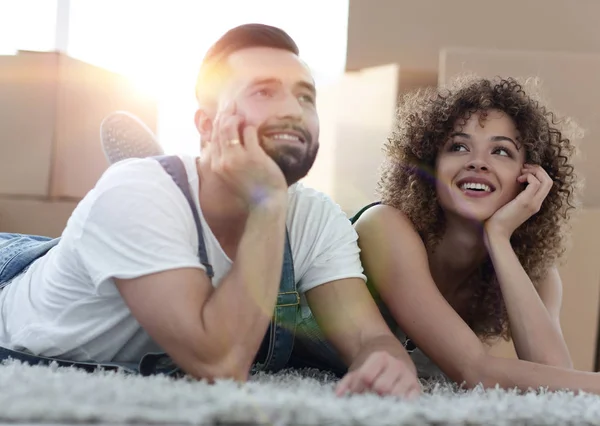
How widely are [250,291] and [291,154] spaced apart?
220 mm

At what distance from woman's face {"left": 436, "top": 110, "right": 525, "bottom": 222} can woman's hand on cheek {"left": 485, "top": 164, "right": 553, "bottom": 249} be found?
0.02 metres

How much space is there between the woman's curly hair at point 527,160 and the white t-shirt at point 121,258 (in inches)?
10.9

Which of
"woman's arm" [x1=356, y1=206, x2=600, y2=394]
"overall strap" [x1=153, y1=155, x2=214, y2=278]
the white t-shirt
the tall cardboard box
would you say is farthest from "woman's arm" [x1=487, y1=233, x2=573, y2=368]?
the tall cardboard box

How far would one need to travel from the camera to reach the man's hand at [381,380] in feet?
2.18

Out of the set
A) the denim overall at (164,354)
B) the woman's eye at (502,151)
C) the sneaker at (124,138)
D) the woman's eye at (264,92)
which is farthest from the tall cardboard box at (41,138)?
the woman's eye at (502,151)

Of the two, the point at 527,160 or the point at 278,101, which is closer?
the point at 278,101

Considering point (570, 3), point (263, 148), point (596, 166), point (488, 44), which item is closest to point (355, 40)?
point (488, 44)

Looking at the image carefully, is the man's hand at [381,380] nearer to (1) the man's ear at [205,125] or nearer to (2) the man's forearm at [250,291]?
(2) the man's forearm at [250,291]

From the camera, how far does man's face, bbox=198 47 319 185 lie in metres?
0.84

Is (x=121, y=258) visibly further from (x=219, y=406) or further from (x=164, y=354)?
(x=219, y=406)

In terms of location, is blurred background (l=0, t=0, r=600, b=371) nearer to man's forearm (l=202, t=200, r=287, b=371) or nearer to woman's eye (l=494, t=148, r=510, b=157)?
woman's eye (l=494, t=148, r=510, b=157)

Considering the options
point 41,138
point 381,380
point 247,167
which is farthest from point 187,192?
point 41,138

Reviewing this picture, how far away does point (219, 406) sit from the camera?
0.51 m

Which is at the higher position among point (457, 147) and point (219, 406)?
point (457, 147)
